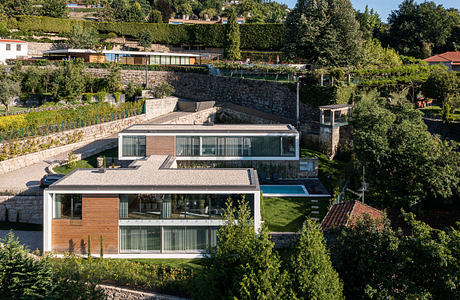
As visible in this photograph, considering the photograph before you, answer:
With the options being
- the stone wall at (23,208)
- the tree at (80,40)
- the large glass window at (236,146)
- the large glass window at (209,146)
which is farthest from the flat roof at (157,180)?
the tree at (80,40)

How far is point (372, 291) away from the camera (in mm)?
12242

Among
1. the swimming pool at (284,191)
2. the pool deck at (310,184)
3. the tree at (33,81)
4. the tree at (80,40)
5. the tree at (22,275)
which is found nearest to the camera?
the tree at (22,275)

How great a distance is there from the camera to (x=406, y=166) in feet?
69.7

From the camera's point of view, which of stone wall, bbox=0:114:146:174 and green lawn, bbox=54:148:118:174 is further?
green lawn, bbox=54:148:118:174

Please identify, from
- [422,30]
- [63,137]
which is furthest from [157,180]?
[422,30]

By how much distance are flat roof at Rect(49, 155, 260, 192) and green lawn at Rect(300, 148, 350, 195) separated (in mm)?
7491

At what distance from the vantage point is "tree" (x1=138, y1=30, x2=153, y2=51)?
63497 millimetres

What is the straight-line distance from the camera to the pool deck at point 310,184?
25.1 m

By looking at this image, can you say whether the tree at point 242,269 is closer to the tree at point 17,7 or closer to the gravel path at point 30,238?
Result: the gravel path at point 30,238

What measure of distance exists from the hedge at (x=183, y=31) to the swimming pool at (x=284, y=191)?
37.4 meters

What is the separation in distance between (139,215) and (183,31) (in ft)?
168

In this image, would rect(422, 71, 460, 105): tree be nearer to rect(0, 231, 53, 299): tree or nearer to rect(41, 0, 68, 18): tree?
rect(0, 231, 53, 299): tree

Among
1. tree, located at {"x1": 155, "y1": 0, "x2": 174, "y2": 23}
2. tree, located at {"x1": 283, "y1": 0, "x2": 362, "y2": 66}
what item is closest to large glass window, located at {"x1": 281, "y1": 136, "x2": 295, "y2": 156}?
tree, located at {"x1": 283, "y1": 0, "x2": 362, "y2": 66}

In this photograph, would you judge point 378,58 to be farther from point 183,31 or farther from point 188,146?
point 183,31
